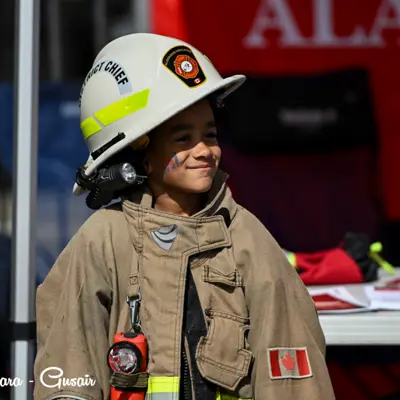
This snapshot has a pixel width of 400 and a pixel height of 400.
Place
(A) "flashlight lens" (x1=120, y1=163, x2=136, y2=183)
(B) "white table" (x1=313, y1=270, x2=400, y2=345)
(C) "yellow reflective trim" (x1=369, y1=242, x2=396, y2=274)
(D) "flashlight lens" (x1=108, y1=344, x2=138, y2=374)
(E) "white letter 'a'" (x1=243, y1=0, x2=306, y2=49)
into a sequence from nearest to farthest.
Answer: (D) "flashlight lens" (x1=108, y1=344, x2=138, y2=374) < (A) "flashlight lens" (x1=120, y1=163, x2=136, y2=183) < (B) "white table" (x1=313, y1=270, x2=400, y2=345) < (C) "yellow reflective trim" (x1=369, y1=242, x2=396, y2=274) < (E) "white letter 'a'" (x1=243, y1=0, x2=306, y2=49)

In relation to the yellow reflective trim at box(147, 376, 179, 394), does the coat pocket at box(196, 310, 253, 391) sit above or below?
above

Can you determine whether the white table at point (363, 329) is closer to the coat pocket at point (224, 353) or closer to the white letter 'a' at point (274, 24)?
the coat pocket at point (224, 353)

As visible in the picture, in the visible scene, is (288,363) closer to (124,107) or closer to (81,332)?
(81,332)

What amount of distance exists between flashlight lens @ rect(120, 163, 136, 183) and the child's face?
3.0 inches

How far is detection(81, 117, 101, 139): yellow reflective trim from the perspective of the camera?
1861mm

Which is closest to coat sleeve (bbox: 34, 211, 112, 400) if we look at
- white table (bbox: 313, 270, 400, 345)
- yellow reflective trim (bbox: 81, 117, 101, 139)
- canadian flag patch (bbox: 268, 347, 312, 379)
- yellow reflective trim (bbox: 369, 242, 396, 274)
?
A: yellow reflective trim (bbox: 81, 117, 101, 139)

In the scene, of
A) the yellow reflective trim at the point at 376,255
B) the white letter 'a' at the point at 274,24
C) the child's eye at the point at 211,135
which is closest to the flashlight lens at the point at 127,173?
the child's eye at the point at 211,135

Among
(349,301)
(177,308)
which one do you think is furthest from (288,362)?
(349,301)

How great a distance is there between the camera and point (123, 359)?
5.54 feet

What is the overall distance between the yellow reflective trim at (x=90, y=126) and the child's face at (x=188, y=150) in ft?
0.39

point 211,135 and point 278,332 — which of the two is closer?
point 278,332

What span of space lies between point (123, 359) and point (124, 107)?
1.66ft

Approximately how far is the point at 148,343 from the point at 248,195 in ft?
5.54

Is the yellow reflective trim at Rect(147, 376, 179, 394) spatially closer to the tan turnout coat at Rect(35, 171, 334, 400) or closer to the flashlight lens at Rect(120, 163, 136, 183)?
the tan turnout coat at Rect(35, 171, 334, 400)
